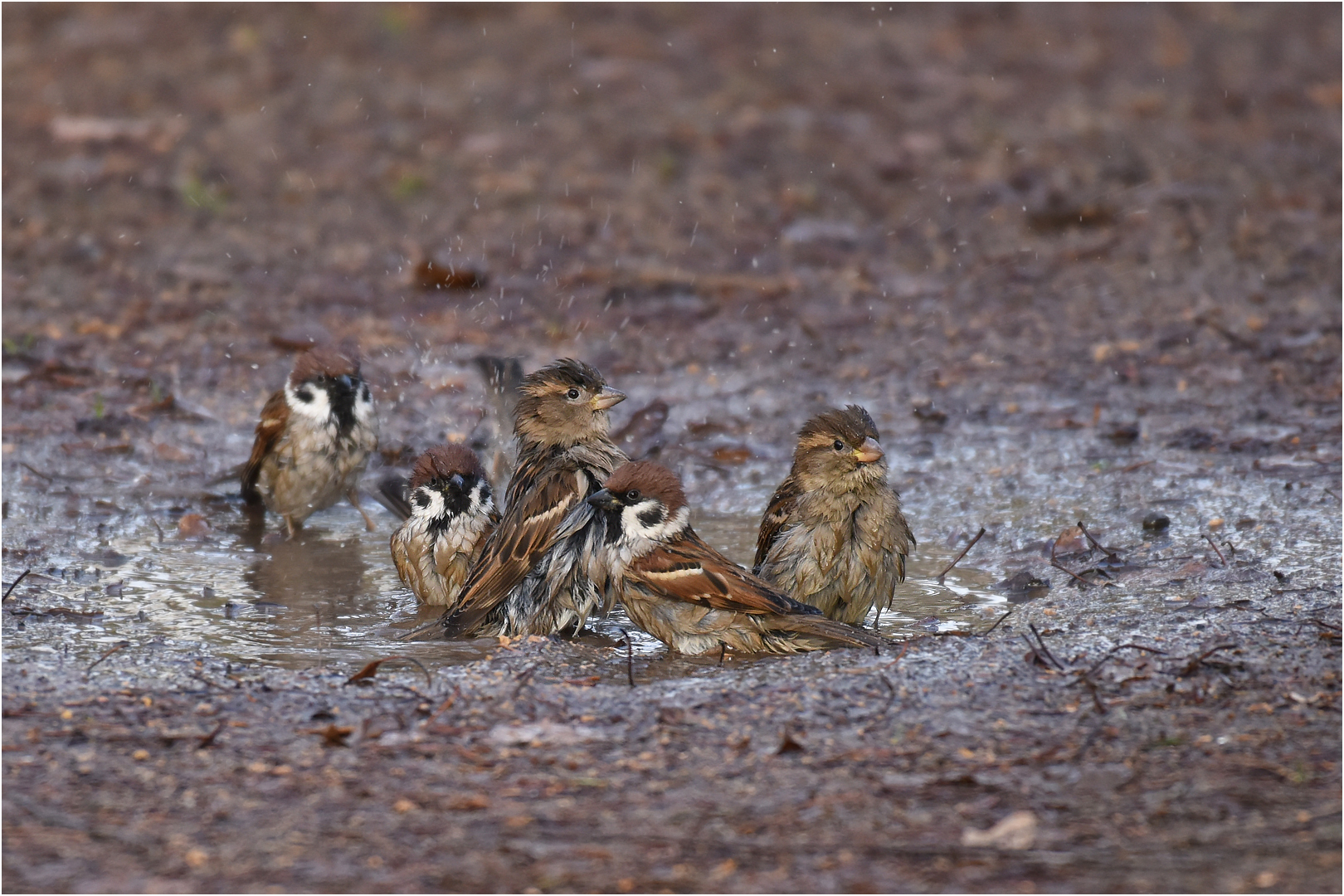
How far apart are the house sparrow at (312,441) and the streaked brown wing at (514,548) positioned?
1.39 meters

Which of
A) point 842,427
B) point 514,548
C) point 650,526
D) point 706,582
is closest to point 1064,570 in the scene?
point 842,427

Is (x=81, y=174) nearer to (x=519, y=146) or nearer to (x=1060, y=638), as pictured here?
(x=519, y=146)

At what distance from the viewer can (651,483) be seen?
18.5 ft

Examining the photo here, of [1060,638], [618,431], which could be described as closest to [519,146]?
[618,431]

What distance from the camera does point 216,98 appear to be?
13453mm

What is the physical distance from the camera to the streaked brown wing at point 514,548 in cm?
564

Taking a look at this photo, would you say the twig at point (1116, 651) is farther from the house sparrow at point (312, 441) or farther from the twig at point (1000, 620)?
the house sparrow at point (312, 441)

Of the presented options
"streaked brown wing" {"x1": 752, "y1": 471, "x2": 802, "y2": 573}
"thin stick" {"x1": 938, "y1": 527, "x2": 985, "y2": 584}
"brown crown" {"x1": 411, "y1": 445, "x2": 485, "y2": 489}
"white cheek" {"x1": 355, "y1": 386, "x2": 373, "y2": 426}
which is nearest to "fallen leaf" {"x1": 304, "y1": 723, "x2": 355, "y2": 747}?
"brown crown" {"x1": 411, "y1": 445, "x2": 485, "y2": 489}

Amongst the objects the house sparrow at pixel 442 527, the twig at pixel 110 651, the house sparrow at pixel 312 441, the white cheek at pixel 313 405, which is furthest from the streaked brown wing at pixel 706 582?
the white cheek at pixel 313 405

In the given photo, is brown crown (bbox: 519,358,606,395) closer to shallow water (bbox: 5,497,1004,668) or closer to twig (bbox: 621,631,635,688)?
shallow water (bbox: 5,497,1004,668)

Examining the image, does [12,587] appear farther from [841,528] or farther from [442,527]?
[841,528]

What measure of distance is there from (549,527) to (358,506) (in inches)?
75.4

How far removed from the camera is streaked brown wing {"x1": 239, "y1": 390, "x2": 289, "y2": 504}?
23.5ft

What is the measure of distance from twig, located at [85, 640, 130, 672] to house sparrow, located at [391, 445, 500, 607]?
3.98 ft
